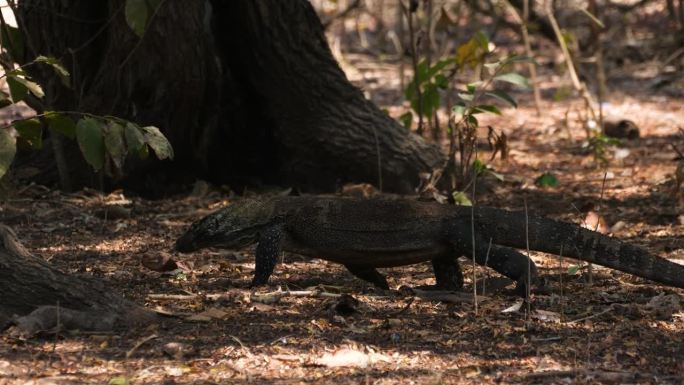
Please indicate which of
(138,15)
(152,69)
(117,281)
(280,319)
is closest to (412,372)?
(280,319)

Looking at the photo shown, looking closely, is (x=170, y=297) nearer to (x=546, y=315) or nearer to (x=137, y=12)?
(x=137, y=12)

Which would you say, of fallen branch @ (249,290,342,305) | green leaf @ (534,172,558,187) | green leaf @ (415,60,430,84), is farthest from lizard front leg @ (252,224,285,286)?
green leaf @ (534,172,558,187)

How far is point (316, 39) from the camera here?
7.86 metres

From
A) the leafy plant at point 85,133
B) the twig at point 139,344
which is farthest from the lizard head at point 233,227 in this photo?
the twig at point 139,344

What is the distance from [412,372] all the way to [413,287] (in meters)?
1.49

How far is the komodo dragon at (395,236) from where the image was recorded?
5070 mm

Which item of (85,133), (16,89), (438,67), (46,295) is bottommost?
(46,295)

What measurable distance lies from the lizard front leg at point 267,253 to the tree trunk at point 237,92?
2.45 m

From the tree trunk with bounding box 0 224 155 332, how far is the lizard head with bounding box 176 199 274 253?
1.11 m

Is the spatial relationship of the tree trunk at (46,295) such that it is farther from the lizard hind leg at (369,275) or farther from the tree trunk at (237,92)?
the tree trunk at (237,92)

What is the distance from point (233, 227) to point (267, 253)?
295 mm

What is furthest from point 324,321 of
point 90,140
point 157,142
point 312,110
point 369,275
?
point 312,110

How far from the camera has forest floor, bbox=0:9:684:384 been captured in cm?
381

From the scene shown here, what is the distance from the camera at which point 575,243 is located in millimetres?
5090
